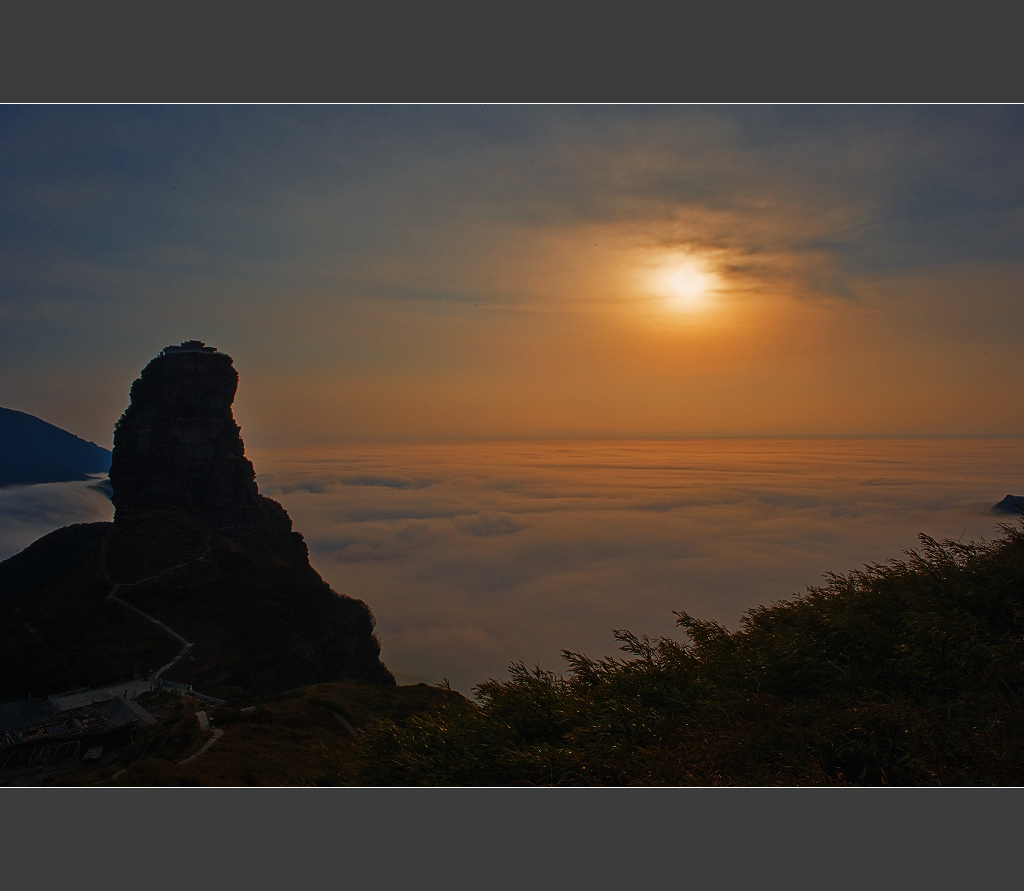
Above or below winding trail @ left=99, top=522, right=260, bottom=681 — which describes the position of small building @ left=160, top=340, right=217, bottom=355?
above

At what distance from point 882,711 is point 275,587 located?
83.6ft

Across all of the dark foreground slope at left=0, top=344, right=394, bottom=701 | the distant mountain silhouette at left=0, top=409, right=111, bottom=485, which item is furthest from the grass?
the distant mountain silhouette at left=0, top=409, right=111, bottom=485

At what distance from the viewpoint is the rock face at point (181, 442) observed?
89.2ft

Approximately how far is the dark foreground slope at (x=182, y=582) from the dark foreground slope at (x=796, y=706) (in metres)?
17.1

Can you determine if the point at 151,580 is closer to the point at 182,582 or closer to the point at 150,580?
the point at 150,580

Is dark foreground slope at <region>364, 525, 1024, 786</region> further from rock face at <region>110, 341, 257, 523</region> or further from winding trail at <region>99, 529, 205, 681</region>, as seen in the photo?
rock face at <region>110, 341, 257, 523</region>

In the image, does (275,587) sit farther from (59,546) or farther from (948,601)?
(948,601)

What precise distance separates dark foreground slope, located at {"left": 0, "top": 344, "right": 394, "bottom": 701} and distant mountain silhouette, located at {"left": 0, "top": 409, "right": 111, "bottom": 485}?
1.20 metres

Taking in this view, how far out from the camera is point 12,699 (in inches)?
688

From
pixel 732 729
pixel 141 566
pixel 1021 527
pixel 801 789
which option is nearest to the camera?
pixel 801 789

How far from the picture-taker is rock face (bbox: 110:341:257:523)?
27.2 m

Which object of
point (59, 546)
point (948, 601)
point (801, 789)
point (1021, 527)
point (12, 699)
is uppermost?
point (59, 546)

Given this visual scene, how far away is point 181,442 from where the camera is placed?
92.8ft
